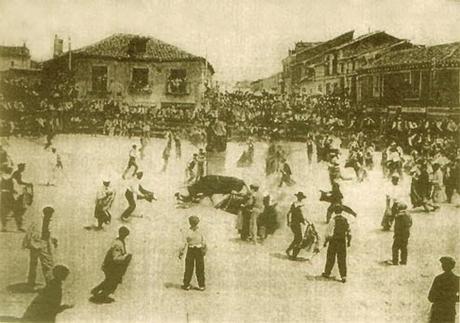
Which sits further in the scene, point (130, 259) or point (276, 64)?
point (276, 64)

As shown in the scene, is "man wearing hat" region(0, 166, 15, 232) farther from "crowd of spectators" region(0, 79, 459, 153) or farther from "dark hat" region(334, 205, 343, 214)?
"dark hat" region(334, 205, 343, 214)

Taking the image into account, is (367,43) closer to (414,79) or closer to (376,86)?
(376,86)

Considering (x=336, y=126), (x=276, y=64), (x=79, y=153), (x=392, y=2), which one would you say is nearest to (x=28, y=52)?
(x=79, y=153)

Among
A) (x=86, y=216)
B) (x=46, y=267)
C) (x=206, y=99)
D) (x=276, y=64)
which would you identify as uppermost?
(x=276, y=64)

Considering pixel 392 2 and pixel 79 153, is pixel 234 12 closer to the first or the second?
pixel 392 2

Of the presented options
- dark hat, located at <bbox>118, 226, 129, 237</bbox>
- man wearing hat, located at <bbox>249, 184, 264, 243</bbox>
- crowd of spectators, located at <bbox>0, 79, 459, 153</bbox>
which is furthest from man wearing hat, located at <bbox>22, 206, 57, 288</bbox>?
man wearing hat, located at <bbox>249, 184, 264, 243</bbox>

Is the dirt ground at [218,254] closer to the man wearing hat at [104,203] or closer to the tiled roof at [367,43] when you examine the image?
the man wearing hat at [104,203]
